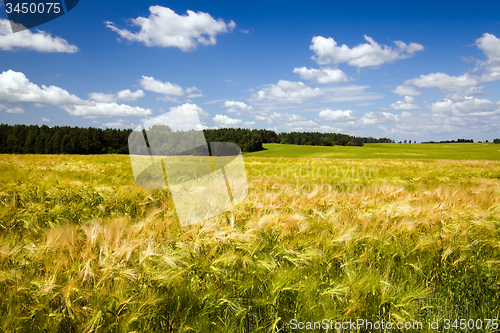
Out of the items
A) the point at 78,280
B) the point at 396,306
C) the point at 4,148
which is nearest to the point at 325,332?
the point at 396,306

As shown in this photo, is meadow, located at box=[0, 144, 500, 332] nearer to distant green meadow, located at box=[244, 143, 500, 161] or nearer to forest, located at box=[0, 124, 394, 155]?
distant green meadow, located at box=[244, 143, 500, 161]
